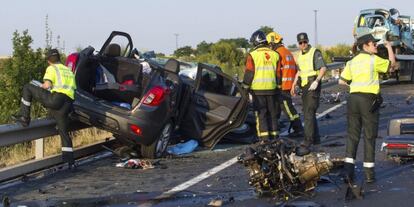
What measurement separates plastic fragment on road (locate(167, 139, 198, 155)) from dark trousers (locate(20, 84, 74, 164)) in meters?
1.85

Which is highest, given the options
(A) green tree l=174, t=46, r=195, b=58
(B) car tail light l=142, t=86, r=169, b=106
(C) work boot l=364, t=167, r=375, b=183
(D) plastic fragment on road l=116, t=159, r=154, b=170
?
(B) car tail light l=142, t=86, r=169, b=106

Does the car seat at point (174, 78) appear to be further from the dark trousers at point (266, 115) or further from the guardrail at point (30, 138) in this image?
the guardrail at point (30, 138)

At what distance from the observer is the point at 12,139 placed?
8.32 m

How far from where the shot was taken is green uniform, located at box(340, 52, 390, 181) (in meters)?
7.39

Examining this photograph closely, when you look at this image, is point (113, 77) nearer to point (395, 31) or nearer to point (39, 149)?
point (39, 149)

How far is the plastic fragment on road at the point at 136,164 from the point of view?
9.03 m

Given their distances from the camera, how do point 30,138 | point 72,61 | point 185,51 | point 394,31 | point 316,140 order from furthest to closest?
point 185,51
point 394,31
point 316,140
point 72,61
point 30,138

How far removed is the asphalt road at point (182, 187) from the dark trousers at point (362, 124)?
13.8 inches

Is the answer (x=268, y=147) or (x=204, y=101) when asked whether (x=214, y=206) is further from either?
(x=204, y=101)

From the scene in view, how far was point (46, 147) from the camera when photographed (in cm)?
1049

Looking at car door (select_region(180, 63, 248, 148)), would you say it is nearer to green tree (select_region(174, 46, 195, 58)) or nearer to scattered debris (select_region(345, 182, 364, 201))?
scattered debris (select_region(345, 182, 364, 201))

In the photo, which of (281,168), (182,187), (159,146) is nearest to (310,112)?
(159,146)

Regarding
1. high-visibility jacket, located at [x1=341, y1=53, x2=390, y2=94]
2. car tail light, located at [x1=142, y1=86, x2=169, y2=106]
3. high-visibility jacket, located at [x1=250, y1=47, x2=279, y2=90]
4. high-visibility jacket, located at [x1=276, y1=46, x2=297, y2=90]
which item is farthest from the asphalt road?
high-visibility jacket, located at [x1=276, y1=46, x2=297, y2=90]

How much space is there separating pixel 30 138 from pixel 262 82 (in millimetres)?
3650
